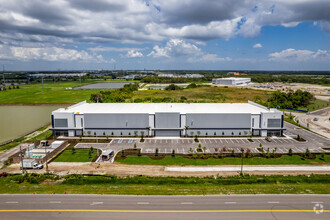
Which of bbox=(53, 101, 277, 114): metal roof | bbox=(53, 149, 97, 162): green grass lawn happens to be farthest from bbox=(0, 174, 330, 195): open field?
bbox=(53, 101, 277, 114): metal roof

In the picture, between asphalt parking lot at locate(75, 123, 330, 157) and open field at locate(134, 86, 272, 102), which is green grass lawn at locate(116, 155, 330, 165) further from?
open field at locate(134, 86, 272, 102)

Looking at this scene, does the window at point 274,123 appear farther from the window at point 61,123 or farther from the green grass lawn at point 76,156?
the window at point 61,123

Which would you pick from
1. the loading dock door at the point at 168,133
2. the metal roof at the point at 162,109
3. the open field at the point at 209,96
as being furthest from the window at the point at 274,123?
the open field at the point at 209,96

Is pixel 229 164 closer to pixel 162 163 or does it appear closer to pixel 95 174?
pixel 162 163

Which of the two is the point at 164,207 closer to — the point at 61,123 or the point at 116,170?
the point at 116,170

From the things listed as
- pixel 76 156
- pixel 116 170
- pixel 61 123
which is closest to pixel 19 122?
pixel 61 123
